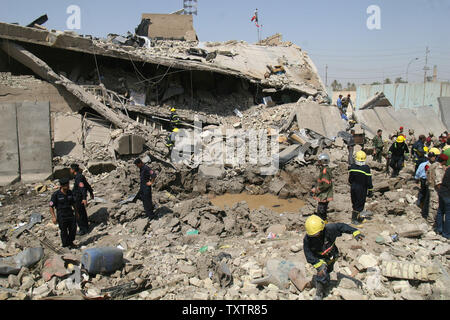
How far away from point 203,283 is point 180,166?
5.86 metres

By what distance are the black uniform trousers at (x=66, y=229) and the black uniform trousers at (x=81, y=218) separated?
58 centimetres

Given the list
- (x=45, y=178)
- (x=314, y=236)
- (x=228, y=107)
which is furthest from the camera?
(x=228, y=107)

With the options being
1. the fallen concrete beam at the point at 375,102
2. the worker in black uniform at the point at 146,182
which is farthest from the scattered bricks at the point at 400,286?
the fallen concrete beam at the point at 375,102

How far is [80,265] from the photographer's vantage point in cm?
462

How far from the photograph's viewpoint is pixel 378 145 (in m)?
9.85

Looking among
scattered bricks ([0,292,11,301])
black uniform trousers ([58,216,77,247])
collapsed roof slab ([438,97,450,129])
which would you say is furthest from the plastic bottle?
collapsed roof slab ([438,97,450,129])

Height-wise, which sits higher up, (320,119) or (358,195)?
(320,119)

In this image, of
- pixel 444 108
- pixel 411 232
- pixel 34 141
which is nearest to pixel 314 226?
pixel 411 232

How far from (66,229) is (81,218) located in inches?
29.9

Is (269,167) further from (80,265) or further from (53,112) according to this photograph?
(53,112)

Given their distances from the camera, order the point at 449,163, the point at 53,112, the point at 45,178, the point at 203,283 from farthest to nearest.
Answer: the point at 53,112 → the point at 45,178 → the point at 449,163 → the point at 203,283

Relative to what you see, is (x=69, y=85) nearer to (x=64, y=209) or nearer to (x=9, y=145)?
(x=9, y=145)

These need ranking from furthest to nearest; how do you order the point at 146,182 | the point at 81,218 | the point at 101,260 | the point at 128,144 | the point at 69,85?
the point at 69,85, the point at 128,144, the point at 146,182, the point at 81,218, the point at 101,260

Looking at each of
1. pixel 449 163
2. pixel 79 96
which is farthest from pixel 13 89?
pixel 449 163
